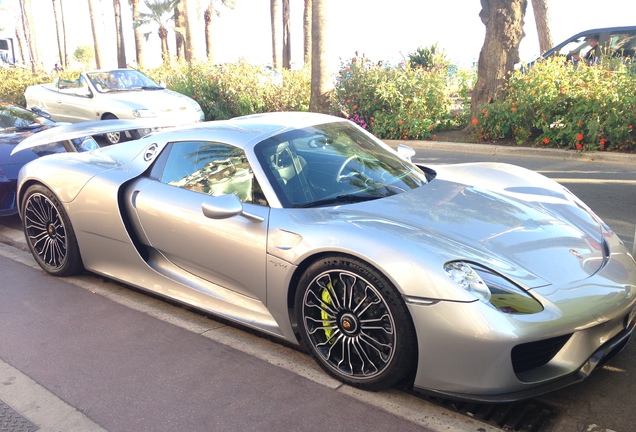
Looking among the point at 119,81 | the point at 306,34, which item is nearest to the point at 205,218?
the point at 119,81

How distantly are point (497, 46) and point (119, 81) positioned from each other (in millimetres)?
7526

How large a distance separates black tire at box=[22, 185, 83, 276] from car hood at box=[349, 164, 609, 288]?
249 centimetres

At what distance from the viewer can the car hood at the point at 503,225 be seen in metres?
2.80

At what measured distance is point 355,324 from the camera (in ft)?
9.52

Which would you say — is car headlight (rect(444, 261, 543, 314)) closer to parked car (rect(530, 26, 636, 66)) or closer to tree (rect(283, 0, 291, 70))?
parked car (rect(530, 26, 636, 66))

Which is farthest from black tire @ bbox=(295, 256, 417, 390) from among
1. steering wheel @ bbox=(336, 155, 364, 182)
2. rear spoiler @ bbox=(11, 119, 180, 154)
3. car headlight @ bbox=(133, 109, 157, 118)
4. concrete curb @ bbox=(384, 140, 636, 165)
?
car headlight @ bbox=(133, 109, 157, 118)

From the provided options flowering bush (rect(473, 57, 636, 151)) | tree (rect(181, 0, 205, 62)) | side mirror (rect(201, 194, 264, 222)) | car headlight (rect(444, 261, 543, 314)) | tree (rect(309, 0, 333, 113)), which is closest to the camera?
car headlight (rect(444, 261, 543, 314))

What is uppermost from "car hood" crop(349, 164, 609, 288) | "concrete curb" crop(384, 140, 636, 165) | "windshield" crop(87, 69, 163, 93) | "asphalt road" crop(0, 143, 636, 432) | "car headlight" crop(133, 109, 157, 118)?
"windshield" crop(87, 69, 163, 93)

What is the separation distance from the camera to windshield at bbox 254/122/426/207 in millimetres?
3434

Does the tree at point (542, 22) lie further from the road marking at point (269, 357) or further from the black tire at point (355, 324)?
the black tire at point (355, 324)

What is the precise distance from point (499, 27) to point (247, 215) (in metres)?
8.14

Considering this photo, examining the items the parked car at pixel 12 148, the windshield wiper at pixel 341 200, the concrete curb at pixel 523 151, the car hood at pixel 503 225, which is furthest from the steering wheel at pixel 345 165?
the concrete curb at pixel 523 151

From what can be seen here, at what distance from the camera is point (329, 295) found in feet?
9.76

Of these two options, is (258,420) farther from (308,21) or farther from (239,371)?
(308,21)
